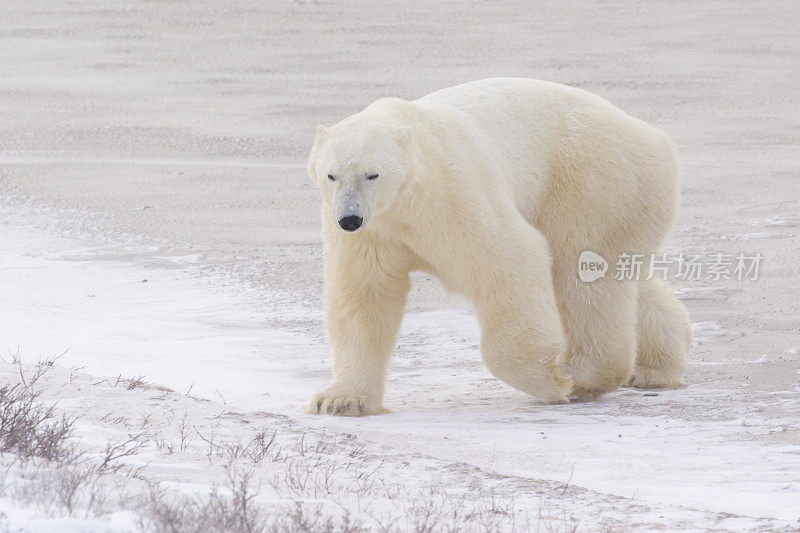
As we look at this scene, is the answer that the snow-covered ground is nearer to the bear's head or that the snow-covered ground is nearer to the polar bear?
the polar bear

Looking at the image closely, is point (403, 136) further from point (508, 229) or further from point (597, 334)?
point (597, 334)

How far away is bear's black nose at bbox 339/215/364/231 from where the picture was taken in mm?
4707

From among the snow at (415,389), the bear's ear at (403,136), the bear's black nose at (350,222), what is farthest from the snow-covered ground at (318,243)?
the bear's ear at (403,136)

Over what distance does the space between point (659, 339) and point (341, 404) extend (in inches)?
72.0

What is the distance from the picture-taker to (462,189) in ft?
17.1

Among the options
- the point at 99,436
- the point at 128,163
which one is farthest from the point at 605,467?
the point at 128,163

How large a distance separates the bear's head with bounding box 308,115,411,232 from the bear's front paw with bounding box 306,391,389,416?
988 millimetres

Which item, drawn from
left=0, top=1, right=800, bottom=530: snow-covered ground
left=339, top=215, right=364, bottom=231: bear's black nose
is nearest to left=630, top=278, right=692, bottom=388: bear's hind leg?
left=0, top=1, right=800, bottom=530: snow-covered ground

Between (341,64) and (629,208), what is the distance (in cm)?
1009

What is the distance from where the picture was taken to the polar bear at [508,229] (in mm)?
5086

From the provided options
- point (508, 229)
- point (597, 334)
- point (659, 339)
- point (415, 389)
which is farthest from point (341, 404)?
point (659, 339)

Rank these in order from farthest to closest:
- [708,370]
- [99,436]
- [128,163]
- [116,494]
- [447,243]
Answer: [128,163] < [708,370] < [447,243] < [99,436] < [116,494]

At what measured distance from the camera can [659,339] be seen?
6312 mm

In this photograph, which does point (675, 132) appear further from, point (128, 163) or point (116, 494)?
point (116, 494)
